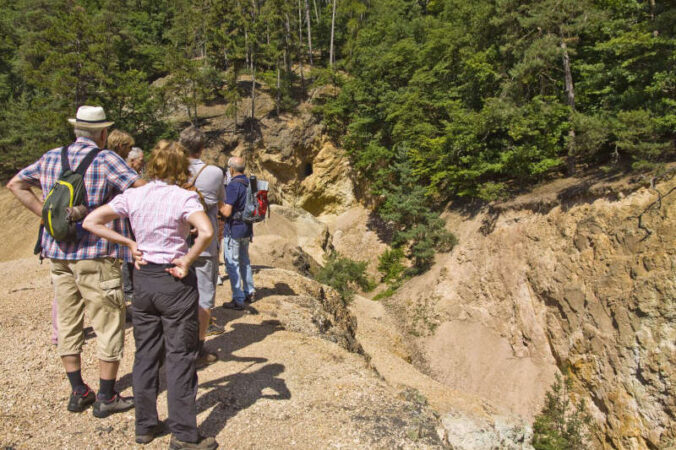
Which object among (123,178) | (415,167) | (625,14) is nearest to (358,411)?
(123,178)

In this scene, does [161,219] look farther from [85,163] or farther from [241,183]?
[241,183]

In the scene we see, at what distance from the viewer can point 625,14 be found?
40.4 ft

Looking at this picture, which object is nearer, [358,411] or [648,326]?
[358,411]

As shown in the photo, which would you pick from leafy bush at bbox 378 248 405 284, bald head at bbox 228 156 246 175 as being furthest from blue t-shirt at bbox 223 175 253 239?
leafy bush at bbox 378 248 405 284

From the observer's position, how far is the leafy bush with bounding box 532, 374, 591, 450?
27.5 ft

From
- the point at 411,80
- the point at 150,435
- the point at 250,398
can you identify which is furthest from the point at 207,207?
the point at 411,80

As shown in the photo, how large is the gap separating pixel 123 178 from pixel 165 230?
98 cm

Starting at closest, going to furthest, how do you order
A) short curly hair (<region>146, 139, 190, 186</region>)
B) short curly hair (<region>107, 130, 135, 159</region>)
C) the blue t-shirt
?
1. short curly hair (<region>146, 139, 190, 186</region>)
2. short curly hair (<region>107, 130, 135, 159</region>)
3. the blue t-shirt

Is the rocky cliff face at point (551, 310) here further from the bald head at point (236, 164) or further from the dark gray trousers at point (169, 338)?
the bald head at point (236, 164)

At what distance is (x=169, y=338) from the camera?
2.94 meters

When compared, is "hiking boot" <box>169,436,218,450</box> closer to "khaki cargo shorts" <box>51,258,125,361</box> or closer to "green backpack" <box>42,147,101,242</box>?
"khaki cargo shorts" <box>51,258,125,361</box>

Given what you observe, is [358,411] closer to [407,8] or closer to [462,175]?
[462,175]

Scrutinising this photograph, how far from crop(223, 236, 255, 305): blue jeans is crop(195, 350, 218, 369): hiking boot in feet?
5.88

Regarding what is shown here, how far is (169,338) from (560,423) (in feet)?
34.4
